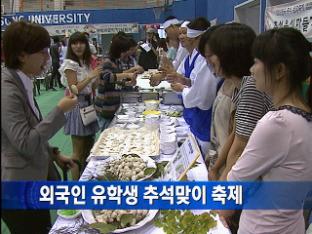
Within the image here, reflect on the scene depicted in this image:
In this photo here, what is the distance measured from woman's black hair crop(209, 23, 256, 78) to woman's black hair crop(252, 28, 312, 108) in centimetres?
32

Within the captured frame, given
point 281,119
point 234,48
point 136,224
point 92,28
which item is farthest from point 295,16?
point 92,28

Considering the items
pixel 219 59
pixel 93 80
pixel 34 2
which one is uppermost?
pixel 34 2

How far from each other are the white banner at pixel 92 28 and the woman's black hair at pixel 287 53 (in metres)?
6.41

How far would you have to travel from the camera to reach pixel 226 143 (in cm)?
142

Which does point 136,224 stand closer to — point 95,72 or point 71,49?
point 95,72

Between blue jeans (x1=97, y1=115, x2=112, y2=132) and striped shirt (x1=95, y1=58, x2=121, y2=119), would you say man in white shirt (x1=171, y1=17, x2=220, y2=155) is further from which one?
blue jeans (x1=97, y1=115, x2=112, y2=132)

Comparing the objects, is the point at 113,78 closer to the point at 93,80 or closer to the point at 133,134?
the point at 93,80

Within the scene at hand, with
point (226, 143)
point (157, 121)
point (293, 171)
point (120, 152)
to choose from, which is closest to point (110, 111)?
point (157, 121)

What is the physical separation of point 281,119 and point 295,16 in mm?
1430

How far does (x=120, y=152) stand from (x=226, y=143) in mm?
680

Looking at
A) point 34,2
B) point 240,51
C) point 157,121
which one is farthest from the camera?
point 34,2

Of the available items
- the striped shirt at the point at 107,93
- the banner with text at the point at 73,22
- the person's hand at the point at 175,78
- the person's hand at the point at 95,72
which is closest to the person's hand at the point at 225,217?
the person's hand at the point at 175,78

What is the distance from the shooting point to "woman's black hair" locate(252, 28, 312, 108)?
2.98ft

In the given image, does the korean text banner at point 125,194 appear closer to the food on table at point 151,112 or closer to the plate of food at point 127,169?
the plate of food at point 127,169
